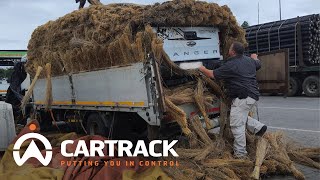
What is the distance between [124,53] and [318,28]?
1515 cm

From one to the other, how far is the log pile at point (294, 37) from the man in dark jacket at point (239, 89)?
1407 cm

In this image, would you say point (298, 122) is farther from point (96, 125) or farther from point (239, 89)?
point (96, 125)

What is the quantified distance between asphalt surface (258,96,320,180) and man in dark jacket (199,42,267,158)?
0.82 metres

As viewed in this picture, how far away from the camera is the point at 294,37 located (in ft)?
66.2

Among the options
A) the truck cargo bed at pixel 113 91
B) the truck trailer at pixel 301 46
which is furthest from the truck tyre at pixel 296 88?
the truck cargo bed at pixel 113 91

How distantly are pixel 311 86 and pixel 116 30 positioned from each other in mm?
15025

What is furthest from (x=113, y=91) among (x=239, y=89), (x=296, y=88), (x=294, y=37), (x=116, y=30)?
(x=296, y=88)

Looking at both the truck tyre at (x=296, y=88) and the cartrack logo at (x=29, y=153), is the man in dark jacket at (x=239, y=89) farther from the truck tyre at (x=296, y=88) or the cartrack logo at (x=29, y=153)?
the truck tyre at (x=296, y=88)

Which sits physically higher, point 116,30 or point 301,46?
point 116,30

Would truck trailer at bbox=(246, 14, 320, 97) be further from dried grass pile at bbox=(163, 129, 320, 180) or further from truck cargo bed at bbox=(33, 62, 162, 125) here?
dried grass pile at bbox=(163, 129, 320, 180)

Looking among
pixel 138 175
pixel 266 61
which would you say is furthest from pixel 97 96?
pixel 266 61

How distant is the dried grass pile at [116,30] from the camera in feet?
22.9

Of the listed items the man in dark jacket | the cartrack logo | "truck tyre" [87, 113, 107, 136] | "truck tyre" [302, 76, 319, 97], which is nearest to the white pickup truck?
"truck tyre" [87, 113, 107, 136]

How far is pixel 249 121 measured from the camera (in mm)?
7051
